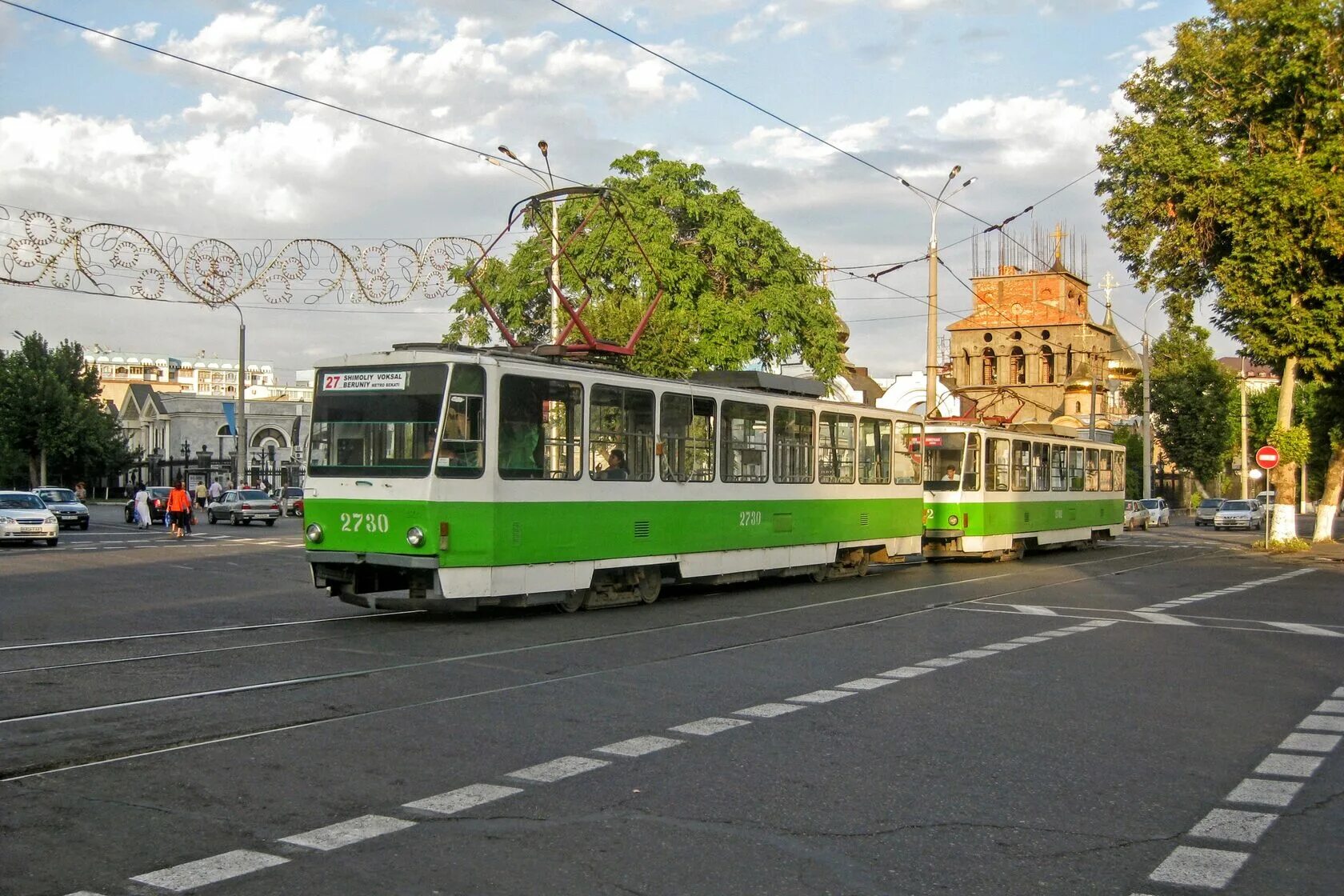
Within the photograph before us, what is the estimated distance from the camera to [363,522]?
48.6 ft

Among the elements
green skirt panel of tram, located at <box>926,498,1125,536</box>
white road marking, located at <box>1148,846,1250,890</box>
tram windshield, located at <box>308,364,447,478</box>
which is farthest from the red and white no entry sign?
white road marking, located at <box>1148,846,1250,890</box>

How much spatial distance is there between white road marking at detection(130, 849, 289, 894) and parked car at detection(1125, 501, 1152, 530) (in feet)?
192

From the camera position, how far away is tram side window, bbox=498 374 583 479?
599 inches

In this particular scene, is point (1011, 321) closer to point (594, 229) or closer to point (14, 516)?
point (594, 229)

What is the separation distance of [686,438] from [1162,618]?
6536mm

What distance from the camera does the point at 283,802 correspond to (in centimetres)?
661

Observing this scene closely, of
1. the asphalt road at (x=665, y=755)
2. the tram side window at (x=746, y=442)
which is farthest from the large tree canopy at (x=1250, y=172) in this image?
the asphalt road at (x=665, y=755)

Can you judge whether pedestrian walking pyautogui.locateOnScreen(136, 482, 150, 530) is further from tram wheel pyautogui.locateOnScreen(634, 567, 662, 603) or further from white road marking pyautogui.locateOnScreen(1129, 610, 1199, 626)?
white road marking pyautogui.locateOnScreen(1129, 610, 1199, 626)

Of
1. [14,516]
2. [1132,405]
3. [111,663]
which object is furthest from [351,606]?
[1132,405]

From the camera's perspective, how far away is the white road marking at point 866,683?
10609 millimetres

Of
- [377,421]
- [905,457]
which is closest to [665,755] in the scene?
[377,421]

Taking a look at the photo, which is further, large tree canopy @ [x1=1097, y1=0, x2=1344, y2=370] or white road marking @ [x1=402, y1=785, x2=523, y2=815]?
large tree canopy @ [x1=1097, y1=0, x2=1344, y2=370]

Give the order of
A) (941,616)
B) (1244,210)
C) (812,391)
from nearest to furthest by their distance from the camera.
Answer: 1. (941,616)
2. (812,391)
3. (1244,210)

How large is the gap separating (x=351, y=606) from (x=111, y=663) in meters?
5.98
